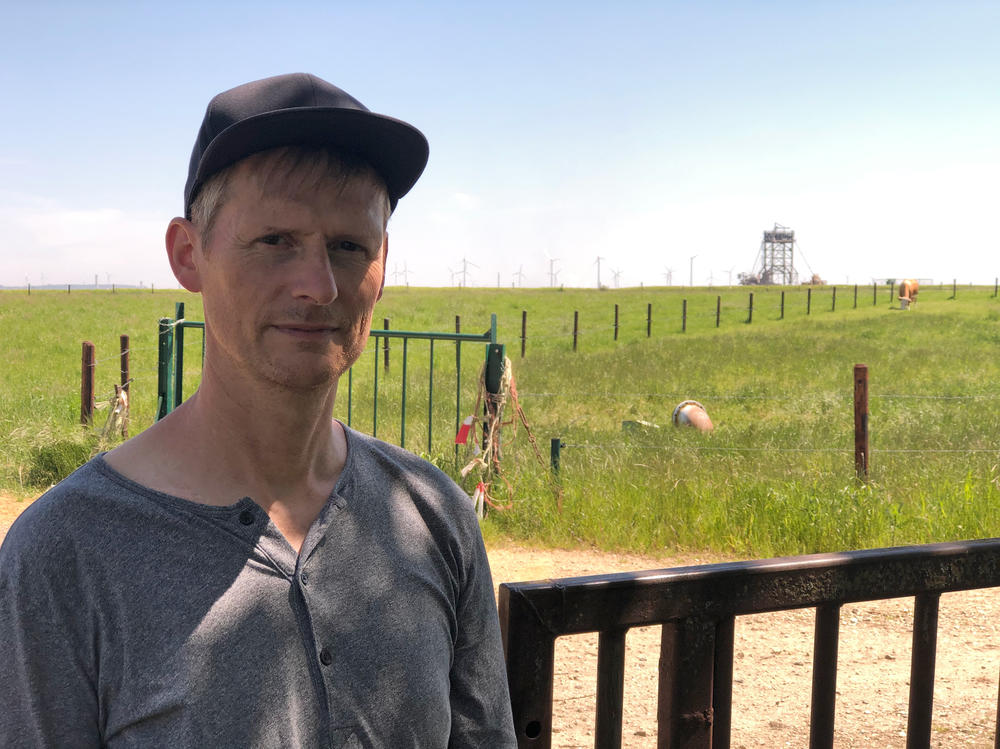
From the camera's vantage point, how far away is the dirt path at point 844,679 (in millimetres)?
3578

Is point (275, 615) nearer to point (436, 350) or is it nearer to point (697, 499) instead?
point (697, 499)

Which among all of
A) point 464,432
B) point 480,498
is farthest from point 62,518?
point 464,432

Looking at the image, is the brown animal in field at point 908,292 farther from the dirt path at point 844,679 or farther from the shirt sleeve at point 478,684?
the shirt sleeve at point 478,684

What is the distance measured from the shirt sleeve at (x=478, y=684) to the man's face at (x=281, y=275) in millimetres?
393

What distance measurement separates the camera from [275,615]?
3.47 ft

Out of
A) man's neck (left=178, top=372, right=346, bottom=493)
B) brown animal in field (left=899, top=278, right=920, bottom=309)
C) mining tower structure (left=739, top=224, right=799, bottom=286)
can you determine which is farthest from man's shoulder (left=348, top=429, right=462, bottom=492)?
mining tower structure (left=739, top=224, right=799, bottom=286)

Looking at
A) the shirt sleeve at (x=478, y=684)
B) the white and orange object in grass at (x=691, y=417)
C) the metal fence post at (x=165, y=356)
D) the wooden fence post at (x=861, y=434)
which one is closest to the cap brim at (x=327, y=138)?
the shirt sleeve at (x=478, y=684)

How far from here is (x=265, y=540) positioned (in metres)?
1.08

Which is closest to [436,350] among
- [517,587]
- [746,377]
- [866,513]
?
[746,377]

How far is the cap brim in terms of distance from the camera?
41.8 inches

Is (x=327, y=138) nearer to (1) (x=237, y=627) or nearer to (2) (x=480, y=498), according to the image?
(1) (x=237, y=627)

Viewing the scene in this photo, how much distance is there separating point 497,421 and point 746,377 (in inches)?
430

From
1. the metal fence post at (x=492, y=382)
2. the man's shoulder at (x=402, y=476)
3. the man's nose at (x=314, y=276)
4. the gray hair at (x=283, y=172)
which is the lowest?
the metal fence post at (x=492, y=382)

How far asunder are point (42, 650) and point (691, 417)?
10498mm
